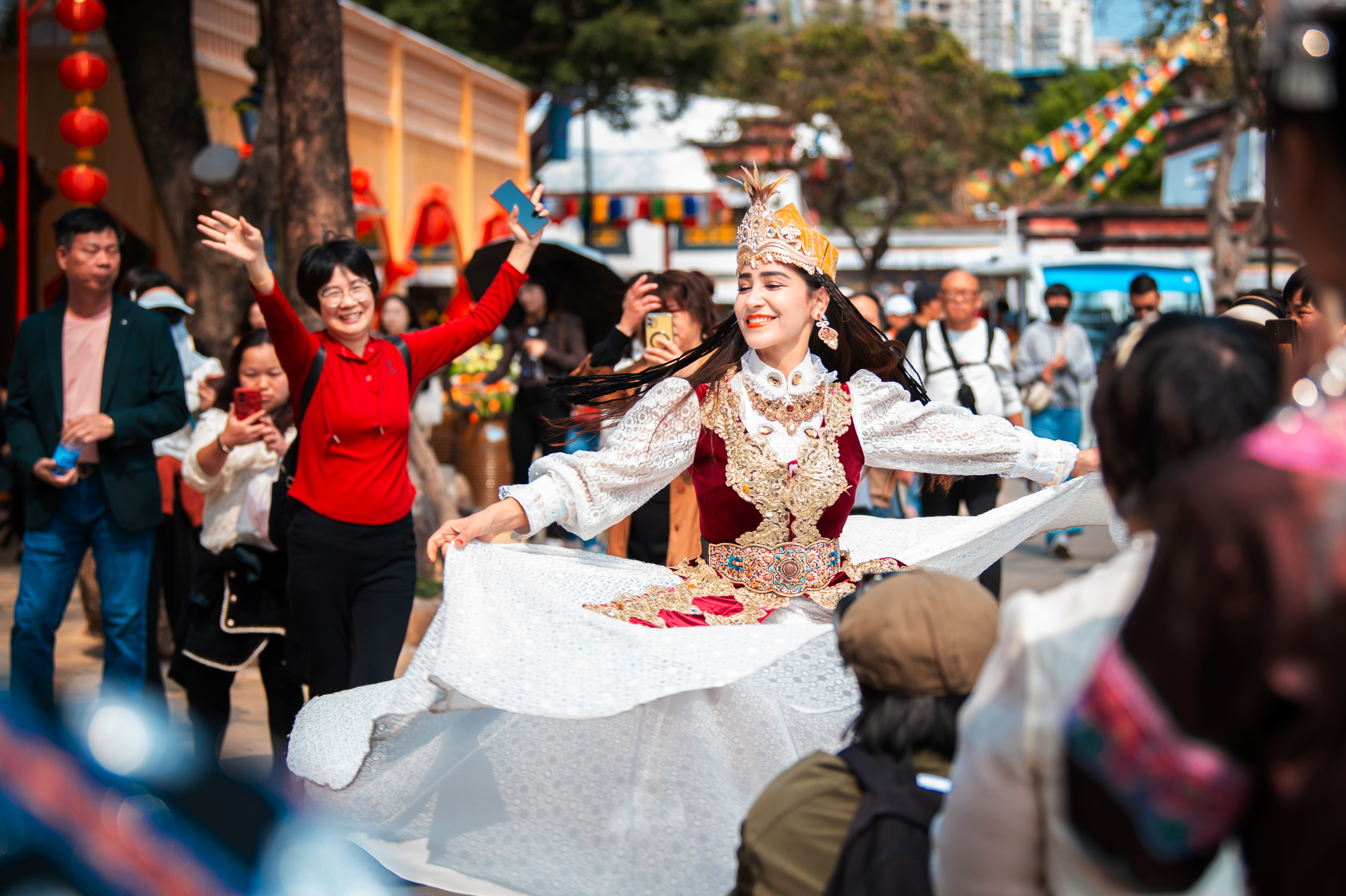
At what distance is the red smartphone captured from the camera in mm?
3934

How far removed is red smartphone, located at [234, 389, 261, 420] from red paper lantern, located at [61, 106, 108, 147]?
3.76 m

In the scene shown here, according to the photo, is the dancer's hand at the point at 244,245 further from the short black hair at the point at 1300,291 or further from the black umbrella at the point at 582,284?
the black umbrella at the point at 582,284

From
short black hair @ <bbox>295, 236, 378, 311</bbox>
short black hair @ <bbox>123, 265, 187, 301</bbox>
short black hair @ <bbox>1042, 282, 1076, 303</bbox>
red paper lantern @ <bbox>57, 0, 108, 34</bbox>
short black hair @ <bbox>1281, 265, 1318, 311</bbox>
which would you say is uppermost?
red paper lantern @ <bbox>57, 0, 108, 34</bbox>

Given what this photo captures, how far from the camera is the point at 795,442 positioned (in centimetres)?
345

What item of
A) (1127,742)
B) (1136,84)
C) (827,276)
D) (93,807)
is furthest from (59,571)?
(1136,84)

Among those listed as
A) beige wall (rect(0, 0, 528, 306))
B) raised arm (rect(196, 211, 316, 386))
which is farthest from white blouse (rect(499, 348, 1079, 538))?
beige wall (rect(0, 0, 528, 306))

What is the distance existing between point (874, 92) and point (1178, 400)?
25883 millimetres

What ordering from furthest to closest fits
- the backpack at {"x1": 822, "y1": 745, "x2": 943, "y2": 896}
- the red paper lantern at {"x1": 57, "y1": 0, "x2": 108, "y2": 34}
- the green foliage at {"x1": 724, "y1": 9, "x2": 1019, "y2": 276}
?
the green foliage at {"x1": 724, "y1": 9, "x2": 1019, "y2": 276} < the red paper lantern at {"x1": 57, "y1": 0, "x2": 108, "y2": 34} < the backpack at {"x1": 822, "y1": 745, "x2": 943, "y2": 896}

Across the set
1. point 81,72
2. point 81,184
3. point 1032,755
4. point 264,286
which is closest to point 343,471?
point 264,286

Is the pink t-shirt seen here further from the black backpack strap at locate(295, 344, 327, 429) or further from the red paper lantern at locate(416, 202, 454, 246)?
the red paper lantern at locate(416, 202, 454, 246)

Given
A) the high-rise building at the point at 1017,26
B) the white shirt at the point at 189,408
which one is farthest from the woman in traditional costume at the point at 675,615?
the high-rise building at the point at 1017,26

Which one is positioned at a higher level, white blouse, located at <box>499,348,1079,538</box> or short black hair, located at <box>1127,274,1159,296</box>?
short black hair, located at <box>1127,274,1159,296</box>

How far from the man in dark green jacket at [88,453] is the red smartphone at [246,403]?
56 centimetres

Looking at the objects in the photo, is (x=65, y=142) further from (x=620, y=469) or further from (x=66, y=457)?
(x=620, y=469)
